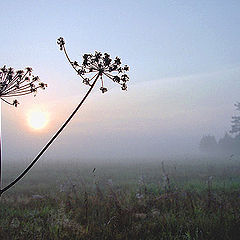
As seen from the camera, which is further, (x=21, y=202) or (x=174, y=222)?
(x=21, y=202)

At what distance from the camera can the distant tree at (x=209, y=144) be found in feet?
372

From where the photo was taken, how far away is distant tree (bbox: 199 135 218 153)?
4466 inches

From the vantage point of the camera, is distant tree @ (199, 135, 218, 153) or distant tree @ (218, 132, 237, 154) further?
distant tree @ (199, 135, 218, 153)

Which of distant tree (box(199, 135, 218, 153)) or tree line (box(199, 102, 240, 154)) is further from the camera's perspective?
distant tree (box(199, 135, 218, 153))

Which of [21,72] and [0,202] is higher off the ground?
[21,72]

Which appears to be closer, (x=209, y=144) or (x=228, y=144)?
(x=228, y=144)

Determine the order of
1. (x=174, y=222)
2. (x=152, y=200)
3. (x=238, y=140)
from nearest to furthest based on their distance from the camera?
(x=174, y=222) → (x=152, y=200) → (x=238, y=140)

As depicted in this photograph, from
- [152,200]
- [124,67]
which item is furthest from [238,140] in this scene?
[124,67]

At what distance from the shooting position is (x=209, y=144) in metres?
118

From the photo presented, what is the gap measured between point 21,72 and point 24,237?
3257mm

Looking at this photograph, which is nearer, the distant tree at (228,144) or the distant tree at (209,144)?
the distant tree at (228,144)

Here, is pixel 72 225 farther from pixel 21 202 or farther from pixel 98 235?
pixel 21 202

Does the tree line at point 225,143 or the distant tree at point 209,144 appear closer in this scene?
the tree line at point 225,143

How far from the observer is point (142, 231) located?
16.3ft
